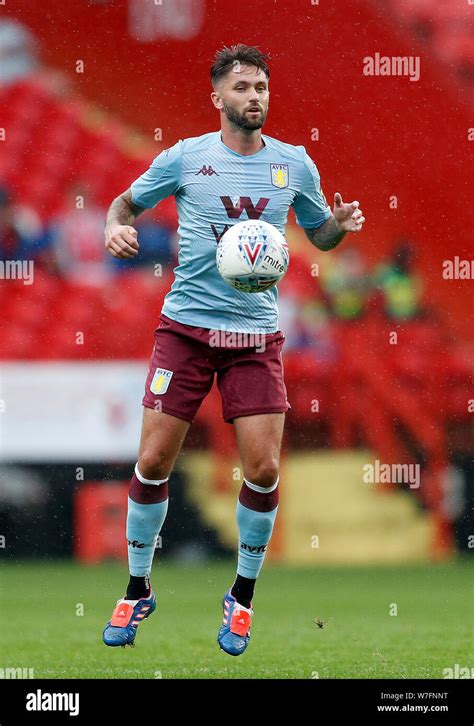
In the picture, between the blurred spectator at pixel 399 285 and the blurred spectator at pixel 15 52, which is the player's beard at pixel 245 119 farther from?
the blurred spectator at pixel 15 52

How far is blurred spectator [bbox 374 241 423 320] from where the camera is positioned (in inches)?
336

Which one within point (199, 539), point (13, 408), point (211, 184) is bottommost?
point (199, 539)

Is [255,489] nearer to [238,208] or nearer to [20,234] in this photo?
[238,208]

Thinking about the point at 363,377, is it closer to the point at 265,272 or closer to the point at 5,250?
the point at 5,250

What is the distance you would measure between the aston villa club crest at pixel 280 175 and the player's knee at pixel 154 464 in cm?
110

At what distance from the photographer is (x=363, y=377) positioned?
8602 mm

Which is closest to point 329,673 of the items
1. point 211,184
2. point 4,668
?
point 4,668

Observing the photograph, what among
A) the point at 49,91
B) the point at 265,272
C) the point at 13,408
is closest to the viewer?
the point at 265,272

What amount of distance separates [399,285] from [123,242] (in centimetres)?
453

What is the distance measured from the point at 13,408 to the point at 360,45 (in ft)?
11.3

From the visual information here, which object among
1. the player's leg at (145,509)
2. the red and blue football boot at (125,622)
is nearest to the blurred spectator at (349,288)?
the player's leg at (145,509)

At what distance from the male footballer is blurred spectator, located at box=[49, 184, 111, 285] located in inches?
162

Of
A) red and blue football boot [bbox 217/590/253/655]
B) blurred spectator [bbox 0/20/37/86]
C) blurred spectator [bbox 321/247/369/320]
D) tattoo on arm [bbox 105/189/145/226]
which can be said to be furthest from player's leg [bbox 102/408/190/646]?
blurred spectator [bbox 0/20/37/86]

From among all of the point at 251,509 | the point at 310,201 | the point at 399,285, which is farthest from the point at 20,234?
the point at 251,509
